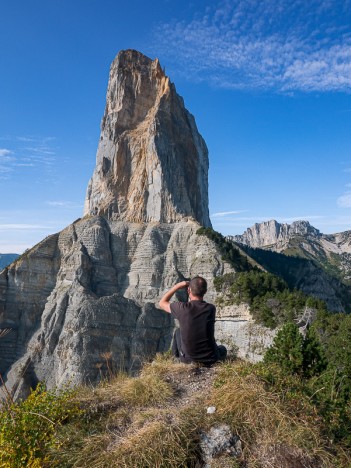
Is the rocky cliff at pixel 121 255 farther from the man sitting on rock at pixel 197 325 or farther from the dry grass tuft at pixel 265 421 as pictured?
the dry grass tuft at pixel 265 421

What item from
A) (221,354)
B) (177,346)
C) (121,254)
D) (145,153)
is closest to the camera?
(221,354)

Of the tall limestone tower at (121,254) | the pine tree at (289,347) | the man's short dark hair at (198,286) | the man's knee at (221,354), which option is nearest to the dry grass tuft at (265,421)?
the man's knee at (221,354)

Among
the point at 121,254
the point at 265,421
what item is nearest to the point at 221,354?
the point at 265,421

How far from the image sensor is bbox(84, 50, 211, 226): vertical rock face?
6479cm

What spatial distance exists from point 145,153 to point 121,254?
19162 mm

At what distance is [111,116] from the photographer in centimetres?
7144

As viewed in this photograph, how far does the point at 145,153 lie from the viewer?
222ft

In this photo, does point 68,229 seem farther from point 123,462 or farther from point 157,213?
point 123,462

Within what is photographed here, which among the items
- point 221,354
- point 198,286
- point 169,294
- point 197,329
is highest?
point 198,286

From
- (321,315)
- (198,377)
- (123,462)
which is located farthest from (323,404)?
(321,315)

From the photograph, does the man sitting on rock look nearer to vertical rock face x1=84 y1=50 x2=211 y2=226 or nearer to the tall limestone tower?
the tall limestone tower

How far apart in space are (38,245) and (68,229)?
5275mm

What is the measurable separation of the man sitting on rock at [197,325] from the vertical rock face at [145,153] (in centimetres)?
5486

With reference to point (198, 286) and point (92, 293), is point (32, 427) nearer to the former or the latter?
point (198, 286)
